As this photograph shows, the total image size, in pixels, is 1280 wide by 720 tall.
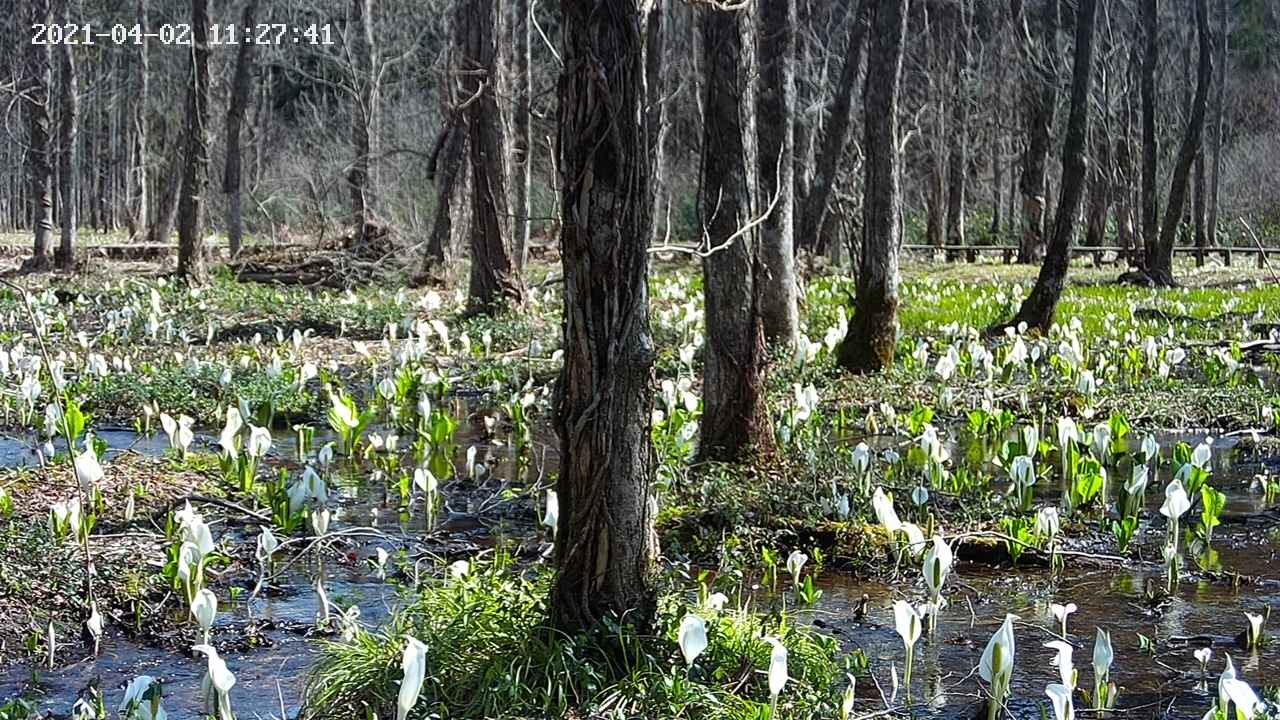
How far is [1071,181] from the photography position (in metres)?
13.5

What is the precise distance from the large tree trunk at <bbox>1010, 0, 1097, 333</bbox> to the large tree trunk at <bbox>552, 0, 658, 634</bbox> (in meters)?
10.1

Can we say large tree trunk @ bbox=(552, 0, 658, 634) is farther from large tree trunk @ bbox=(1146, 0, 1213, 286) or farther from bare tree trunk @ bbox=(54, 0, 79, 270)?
bare tree trunk @ bbox=(54, 0, 79, 270)

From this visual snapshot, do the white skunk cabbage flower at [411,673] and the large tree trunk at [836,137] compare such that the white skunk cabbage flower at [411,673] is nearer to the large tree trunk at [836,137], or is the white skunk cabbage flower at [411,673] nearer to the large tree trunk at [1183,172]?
the large tree trunk at [836,137]

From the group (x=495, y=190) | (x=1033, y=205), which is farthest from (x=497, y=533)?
(x=1033, y=205)

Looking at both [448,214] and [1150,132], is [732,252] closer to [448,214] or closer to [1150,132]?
[448,214]

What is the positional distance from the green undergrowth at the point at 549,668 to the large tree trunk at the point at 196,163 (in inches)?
648

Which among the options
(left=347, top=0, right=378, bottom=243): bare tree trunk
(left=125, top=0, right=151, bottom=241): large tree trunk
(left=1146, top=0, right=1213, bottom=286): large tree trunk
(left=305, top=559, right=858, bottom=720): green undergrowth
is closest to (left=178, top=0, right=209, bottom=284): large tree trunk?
(left=347, top=0, right=378, bottom=243): bare tree trunk

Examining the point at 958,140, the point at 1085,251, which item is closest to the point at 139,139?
the point at 958,140

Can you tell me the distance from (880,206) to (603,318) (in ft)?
23.1

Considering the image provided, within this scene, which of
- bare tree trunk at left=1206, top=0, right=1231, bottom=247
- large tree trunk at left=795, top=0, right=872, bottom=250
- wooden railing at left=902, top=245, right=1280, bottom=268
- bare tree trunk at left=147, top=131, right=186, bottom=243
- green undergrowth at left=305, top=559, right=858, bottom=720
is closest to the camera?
green undergrowth at left=305, top=559, right=858, bottom=720

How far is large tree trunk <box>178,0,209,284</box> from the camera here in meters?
19.7

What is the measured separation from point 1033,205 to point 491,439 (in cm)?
1214

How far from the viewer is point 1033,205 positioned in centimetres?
1922

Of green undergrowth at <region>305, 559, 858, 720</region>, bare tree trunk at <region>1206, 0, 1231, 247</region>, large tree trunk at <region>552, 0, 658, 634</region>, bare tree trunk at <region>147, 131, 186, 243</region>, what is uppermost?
bare tree trunk at <region>1206, 0, 1231, 247</region>
